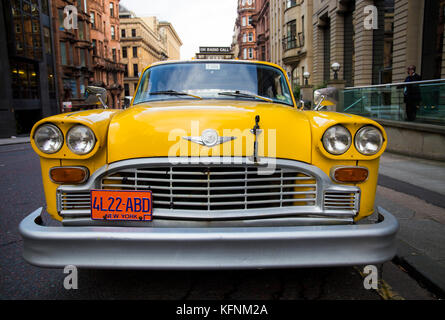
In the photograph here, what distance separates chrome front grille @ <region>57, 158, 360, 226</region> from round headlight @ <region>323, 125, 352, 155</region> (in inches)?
6.7

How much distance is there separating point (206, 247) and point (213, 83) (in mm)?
2104

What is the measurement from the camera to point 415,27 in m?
15.9

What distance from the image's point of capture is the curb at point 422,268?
2.61m

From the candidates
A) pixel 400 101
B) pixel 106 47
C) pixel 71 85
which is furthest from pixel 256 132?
pixel 106 47

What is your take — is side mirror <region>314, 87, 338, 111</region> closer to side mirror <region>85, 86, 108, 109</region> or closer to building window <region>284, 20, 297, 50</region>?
side mirror <region>85, 86, 108, 109</region>

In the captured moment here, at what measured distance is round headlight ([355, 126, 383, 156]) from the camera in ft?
7.95

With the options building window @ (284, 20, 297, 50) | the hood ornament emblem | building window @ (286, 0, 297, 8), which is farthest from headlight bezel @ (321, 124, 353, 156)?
building window @ (286, 0, 297, 8)

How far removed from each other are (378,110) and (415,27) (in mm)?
7066

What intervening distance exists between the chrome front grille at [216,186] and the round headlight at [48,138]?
38cm

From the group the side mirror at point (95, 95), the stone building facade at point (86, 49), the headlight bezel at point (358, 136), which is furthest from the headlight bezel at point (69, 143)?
the stone building facade at point (86, 49)

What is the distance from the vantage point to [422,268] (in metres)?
2.85

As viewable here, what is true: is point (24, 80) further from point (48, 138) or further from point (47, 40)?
point (48, 138)

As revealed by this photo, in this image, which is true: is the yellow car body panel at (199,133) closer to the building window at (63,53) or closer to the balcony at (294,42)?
the balcony at (294,42)

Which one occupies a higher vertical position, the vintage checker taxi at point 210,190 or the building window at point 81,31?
the building window at point 81,31
